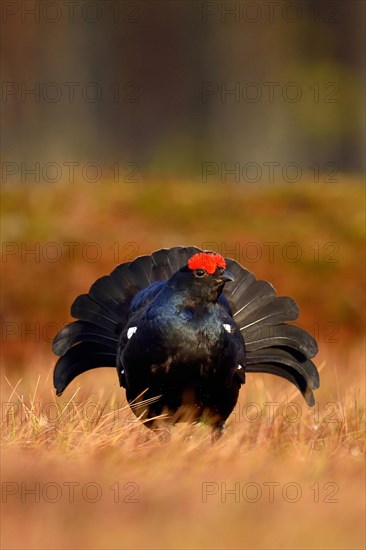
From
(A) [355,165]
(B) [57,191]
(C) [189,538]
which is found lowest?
(A) [355,165]

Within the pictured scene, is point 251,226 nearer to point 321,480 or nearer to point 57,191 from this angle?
point 57,191

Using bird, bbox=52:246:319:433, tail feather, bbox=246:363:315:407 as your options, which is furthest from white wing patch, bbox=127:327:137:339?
tail feather, bbox=246:363:315:407

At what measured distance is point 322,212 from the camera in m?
7.87

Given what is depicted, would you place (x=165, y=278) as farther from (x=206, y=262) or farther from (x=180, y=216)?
(x=180, y=216)

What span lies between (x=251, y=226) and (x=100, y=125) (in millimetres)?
7668

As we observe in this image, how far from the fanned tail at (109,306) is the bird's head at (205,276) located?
1.91 feet

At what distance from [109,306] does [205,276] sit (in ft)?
2.45

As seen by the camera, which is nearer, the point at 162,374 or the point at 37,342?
the point at 162,374

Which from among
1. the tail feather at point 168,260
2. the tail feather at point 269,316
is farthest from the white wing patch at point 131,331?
the tail feather at point 269,316

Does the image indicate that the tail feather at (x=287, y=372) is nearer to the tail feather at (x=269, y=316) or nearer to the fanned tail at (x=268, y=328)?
the fanned tail at (x=268, y=328)

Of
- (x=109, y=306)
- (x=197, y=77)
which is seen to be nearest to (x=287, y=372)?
(x=109, y=306)

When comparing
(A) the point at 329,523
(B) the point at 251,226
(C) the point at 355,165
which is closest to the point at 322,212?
(B) the point at 251,226

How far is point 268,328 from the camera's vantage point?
449cm

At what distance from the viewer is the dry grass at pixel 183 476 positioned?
2.00 metres
